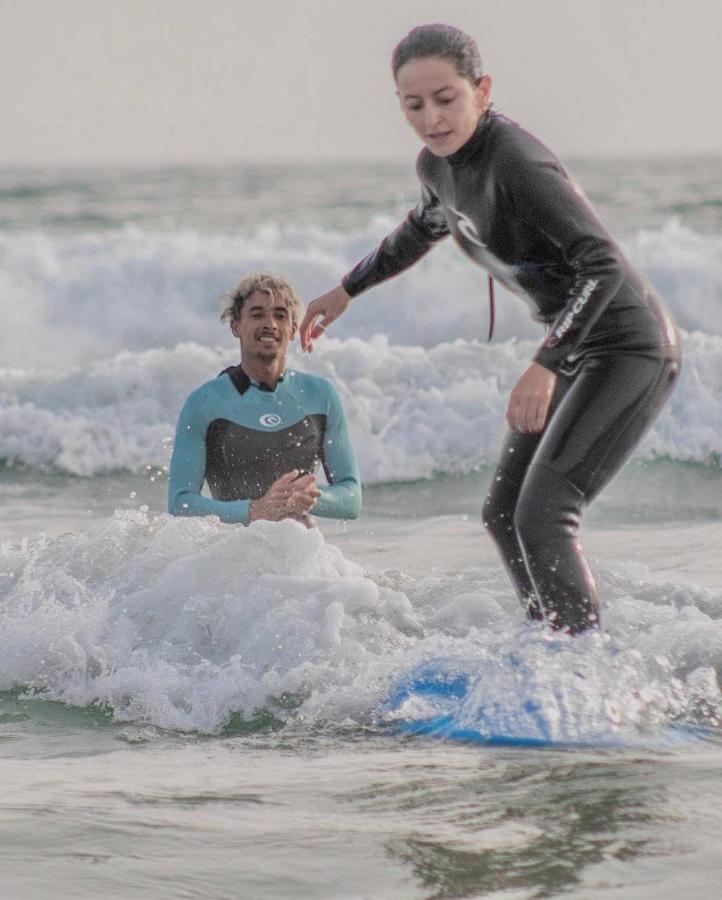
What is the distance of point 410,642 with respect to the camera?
17.1 feet

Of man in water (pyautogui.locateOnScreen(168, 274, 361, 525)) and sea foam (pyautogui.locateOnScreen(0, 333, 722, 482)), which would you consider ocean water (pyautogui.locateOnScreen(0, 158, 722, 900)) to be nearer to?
sea foam (pyautogui.locateOnScreen(0, 333, 722, 482))

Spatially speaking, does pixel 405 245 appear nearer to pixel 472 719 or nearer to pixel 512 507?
pixel 512 507

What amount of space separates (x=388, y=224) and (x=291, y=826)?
722 inches

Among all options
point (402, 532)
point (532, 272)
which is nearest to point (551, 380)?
point (532, 272)

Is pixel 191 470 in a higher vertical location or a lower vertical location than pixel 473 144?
lower

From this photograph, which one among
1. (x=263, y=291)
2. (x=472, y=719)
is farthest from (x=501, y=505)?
(x=263, y=291)

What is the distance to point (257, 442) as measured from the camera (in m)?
5.68

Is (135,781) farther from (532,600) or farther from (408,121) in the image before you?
(408,121)

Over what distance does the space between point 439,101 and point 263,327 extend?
1.68 metres

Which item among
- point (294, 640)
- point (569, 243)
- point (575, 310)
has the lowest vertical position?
point (294, 640)

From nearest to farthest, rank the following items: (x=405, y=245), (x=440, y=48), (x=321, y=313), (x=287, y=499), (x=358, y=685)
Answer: (x=440, y=48) < (x=358, y=685) < (x=405, y=245) < (x=321, y=313) < (x=287, y=499)

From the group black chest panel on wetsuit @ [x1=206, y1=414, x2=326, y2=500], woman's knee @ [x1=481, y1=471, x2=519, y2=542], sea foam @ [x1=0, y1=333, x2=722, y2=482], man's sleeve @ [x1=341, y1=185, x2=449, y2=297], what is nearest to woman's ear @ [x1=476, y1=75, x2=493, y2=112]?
man's sleeve @ [x1=341, y1=185, x2=449, y2=297]

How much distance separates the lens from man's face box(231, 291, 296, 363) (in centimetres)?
562

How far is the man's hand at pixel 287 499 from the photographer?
524 centimetres
